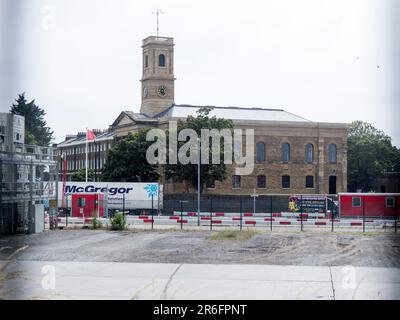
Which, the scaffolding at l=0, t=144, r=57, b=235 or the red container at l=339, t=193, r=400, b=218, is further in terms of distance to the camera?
the red container at l=339, t=193, r=400, b=218

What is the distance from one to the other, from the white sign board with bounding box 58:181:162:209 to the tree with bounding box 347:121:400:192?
154 ft

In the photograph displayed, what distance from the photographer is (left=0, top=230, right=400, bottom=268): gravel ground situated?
2807cm

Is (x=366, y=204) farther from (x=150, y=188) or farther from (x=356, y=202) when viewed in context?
(x=150, y=188)

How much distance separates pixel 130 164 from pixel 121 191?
56.9 ft

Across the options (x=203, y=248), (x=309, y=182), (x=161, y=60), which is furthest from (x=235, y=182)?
(x=203, y=248)

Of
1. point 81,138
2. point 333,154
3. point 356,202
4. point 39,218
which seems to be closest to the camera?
point 39,218

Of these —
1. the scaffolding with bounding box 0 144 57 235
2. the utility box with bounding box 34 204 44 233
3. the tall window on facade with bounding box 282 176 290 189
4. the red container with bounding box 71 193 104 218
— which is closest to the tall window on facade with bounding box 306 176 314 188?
the tall window on facade with bounding box 282 176 290 189

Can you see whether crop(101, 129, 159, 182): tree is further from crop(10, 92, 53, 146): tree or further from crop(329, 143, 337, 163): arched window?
crop(329, 143, 337, 163): arched window

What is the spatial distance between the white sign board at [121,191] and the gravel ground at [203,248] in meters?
23.2

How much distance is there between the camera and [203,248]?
3203 cm

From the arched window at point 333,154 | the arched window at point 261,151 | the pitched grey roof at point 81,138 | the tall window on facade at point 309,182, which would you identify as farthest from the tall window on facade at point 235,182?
the pitched grey roof at point 81,138

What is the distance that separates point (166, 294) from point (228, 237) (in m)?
16.7

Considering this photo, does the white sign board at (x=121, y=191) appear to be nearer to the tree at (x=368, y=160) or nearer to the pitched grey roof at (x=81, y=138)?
the pitched grey roof at (x=81, y=138)
